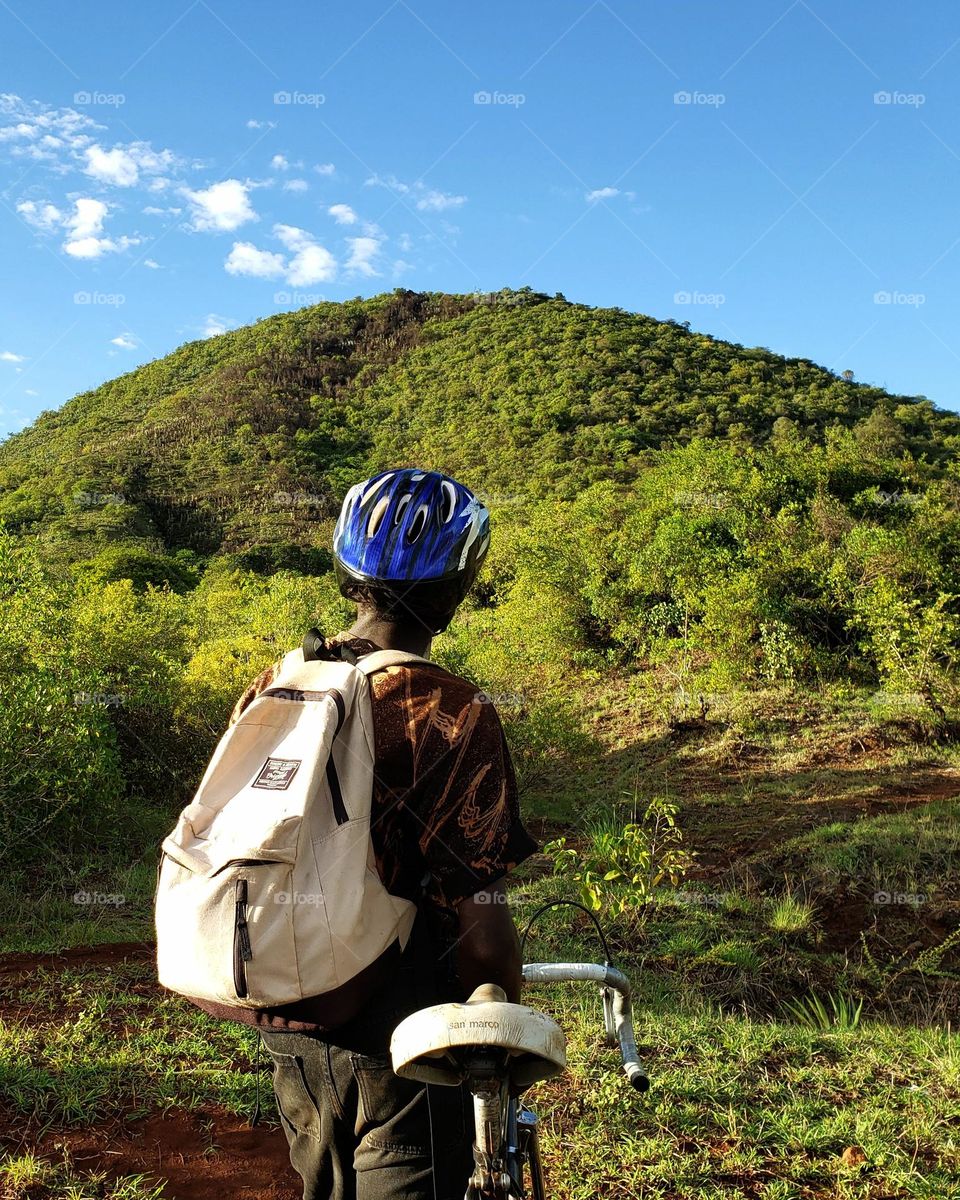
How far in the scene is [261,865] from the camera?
117 cm

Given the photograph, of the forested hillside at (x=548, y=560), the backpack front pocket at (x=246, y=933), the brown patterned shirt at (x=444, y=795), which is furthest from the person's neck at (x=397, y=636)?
the forested hillside at (x=548, y=560)

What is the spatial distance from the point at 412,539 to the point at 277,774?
463mm

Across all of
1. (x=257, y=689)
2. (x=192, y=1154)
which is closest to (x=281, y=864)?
(x=257, y=689)

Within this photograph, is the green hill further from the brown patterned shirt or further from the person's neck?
the brown patterned shirt

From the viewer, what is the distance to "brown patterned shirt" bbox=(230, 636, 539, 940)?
1.28 metres

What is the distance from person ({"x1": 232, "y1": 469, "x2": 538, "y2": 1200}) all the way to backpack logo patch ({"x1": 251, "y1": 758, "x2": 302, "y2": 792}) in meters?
0.13

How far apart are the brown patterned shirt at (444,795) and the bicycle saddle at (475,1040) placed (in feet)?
0.83


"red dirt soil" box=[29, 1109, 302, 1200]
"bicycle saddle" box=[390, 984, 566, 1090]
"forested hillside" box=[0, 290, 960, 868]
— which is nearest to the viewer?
"bicycle saddle" box=[390, 984, 566, 1090]

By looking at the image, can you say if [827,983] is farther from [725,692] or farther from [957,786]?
[725,692]

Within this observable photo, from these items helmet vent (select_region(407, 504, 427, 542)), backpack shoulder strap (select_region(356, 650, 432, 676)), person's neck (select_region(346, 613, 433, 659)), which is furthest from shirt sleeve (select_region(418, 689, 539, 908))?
helmet vent (select_region(407, 504, 427, 542))

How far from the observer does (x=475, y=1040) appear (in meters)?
0.99

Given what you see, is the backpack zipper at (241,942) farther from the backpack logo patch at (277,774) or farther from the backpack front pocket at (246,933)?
the backpack logo patch at (277,774)

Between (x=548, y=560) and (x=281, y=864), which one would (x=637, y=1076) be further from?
(x=548, y=560)

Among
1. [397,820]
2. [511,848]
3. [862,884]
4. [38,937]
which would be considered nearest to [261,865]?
[397,820]
